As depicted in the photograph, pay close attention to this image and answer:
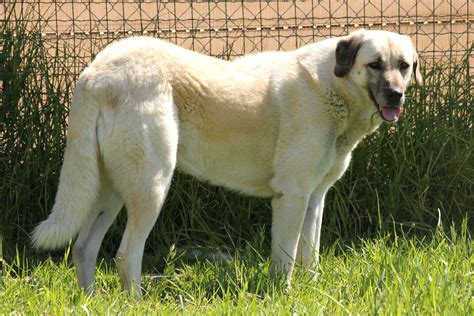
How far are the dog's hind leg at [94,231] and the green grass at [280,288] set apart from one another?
0.32ft

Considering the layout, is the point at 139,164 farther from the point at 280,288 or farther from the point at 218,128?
the point at 280,288

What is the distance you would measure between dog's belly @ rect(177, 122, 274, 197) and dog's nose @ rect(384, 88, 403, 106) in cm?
71

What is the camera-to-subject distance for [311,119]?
5004mm

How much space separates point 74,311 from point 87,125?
1.06 metres

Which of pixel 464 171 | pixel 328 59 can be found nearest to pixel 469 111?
pixel 464 171

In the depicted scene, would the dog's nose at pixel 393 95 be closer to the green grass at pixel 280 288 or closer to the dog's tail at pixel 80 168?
the green grass at pixel 280 288

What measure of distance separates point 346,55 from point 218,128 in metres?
0.81

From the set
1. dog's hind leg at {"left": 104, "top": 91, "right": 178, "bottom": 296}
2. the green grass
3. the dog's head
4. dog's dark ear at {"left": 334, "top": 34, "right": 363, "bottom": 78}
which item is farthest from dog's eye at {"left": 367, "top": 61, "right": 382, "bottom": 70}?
dog's hind leg at {"left": 104, "top": 91, "right": 178, "bottom": 296}

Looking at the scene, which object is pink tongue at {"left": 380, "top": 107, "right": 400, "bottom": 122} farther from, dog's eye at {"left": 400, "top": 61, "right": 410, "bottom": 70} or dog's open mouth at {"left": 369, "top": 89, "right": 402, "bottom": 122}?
dog's eye at {"left": 400, "top": 61, "right": 410, "bottom": 70}

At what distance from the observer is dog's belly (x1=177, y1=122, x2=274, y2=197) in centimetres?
499

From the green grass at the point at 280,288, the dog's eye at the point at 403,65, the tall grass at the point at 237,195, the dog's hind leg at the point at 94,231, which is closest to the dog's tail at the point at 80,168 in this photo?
the dog's hind leg at the point at 94,231

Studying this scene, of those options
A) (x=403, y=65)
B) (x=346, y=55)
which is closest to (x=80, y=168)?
(x=346, y=55)

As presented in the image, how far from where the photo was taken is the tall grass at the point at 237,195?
19.7 feet

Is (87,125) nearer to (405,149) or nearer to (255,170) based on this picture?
(255,170)
